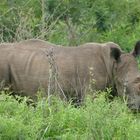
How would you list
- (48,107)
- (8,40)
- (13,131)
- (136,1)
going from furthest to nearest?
(136,1) < (8,40) < (48,107) < (13,131)

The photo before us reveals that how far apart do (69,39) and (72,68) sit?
3594 mm

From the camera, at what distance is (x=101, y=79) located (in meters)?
10.0

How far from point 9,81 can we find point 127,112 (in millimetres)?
2532

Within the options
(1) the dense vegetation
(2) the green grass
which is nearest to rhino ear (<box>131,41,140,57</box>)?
(1) the dense vegetation

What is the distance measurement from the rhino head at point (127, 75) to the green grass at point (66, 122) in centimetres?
202

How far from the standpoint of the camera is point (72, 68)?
10.0m

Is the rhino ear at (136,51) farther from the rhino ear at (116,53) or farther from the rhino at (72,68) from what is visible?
the rhino ear at (116,53)

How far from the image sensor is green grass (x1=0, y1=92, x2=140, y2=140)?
719 centimetres

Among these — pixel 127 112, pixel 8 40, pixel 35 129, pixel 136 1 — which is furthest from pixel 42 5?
pixel 35 129

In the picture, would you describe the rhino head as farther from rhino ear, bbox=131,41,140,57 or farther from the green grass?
the green grass

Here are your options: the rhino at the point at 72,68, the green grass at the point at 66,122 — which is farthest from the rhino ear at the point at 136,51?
the green grass at the point at 66,122

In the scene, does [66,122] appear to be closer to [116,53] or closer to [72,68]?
[72,68]

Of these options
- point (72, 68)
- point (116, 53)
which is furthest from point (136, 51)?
point (72, 68)

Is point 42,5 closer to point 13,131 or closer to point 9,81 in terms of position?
point 9,81
